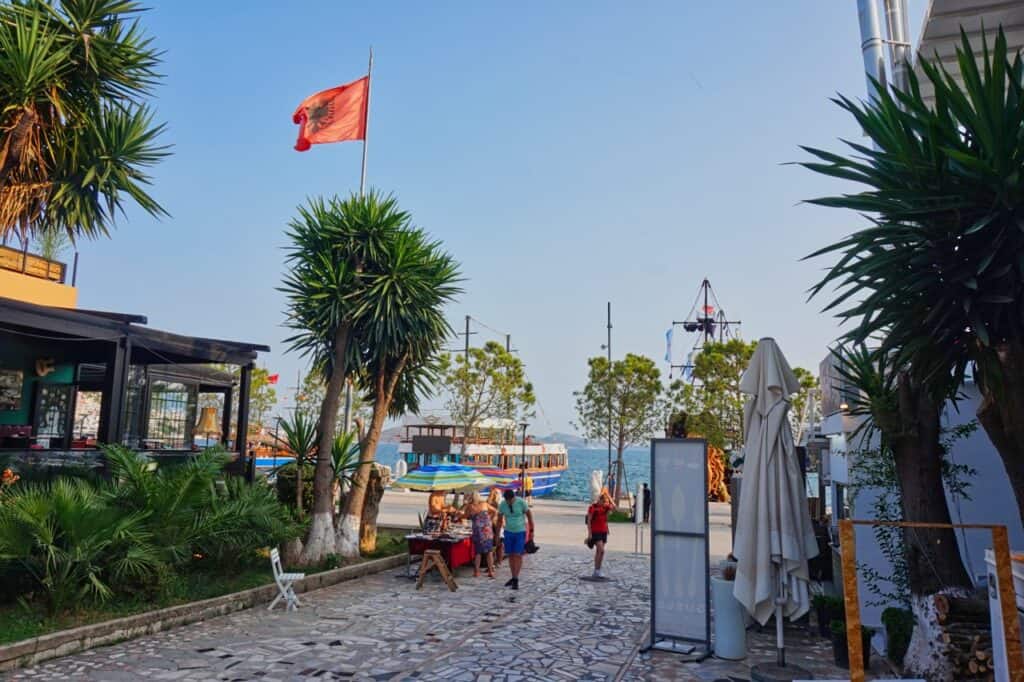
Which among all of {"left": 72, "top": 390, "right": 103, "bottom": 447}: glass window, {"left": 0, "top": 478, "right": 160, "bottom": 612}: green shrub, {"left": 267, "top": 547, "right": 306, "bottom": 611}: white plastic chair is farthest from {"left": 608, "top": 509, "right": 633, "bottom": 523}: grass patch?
{"left": 0, "top": 478, "right": 160, "bottom": 612}: green shrub

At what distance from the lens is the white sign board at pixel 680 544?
743 centimetres

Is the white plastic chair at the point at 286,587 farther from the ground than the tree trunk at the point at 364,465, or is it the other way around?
the tree trunk at the point at 364,465

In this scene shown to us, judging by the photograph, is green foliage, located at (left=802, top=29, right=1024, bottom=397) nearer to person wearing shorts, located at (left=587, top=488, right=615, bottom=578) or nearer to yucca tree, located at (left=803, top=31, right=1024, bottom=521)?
yucca tree, located at (left=803, top=31, right=1024, bottom=521)

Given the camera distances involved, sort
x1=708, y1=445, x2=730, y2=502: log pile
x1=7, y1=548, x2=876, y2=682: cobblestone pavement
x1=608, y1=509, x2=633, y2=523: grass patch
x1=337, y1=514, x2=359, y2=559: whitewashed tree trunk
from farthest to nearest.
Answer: x1=708, y1=445, x2=730, y2=502: log pile
x1=608, y1=509, x2=633, y2=523: grass patch
x1=337, y1=514, x2=359, y2=559: whitewashed tree trunk
x1=7, y1=548, x2=876, y2=682: cobblestone pavement

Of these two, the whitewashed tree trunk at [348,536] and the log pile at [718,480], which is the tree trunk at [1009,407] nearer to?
the whitewashed tree trunk at [348,536]

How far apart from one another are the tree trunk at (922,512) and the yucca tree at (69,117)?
11065mm

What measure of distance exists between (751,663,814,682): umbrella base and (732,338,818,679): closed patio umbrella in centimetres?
11

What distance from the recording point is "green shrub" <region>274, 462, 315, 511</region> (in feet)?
41.6

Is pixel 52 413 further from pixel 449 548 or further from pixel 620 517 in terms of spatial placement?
pixel 620 517

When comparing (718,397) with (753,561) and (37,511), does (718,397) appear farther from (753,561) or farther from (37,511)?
(37,511)

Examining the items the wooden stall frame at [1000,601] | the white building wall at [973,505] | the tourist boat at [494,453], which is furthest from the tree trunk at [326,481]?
the tourist boat at [494,453]

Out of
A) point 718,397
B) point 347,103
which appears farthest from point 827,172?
point 718,397

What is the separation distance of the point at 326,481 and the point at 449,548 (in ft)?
8.00

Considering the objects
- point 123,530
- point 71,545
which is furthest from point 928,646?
point 71,545
